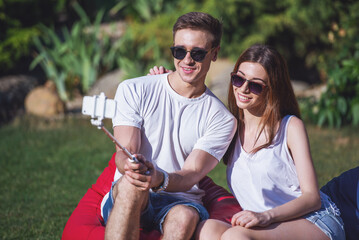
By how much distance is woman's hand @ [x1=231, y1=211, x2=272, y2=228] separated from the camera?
2.42 meters

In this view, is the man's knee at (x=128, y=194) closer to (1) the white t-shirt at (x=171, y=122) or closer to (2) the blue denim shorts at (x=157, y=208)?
(2) the blue denim shorts at (x=157, y=208)

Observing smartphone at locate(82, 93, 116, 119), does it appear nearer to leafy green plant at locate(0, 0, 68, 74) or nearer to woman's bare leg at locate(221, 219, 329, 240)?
woman's bare leg at locate(221, 219, 329, 240)

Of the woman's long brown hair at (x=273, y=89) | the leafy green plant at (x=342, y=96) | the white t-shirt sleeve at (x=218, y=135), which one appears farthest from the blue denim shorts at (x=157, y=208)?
the leafy green plant at (x=342, y=96)

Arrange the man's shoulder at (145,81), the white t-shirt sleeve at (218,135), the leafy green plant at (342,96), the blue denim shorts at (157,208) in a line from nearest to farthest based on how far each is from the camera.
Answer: the blue denim shorts at (157,208) → the white t-shirt sleeve at (218,135) → the man's shoulder at (145,81) → the leafy green plant at (342,96)

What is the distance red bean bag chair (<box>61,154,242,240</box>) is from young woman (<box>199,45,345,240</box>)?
0.20 metres

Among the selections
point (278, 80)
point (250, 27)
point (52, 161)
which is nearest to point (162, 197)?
point (278, 80)

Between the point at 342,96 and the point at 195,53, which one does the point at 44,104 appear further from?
the point at 195,53

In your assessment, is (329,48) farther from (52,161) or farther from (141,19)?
(52,161)

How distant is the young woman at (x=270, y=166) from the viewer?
2506 mm

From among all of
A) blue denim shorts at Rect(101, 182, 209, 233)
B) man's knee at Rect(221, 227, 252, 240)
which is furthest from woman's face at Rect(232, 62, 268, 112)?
man's knee at Rect(221, 227, 252, 240)

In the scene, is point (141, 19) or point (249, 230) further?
point (141, 19)

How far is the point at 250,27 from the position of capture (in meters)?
9.58

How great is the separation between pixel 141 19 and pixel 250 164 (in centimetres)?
906

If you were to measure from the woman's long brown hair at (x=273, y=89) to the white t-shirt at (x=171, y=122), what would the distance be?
248 millimetres
